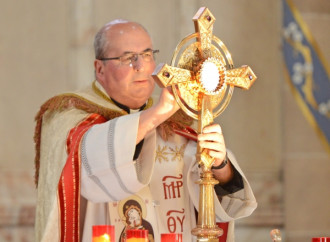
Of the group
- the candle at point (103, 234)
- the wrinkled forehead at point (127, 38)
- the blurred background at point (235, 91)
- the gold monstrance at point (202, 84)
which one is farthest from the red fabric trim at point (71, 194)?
the blurred background at point (235, 91)

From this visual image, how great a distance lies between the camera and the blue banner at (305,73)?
6.96 meters

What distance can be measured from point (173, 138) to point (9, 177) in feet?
6.79

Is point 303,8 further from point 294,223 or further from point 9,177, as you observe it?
point 9,177

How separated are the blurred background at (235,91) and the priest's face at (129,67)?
6.19ft

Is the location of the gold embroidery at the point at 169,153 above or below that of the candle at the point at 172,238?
above

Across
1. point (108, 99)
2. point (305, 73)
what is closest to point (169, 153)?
point (108, 99)

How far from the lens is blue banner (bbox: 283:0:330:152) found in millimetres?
6965

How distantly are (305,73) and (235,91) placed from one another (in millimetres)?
584

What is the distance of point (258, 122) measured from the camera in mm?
6863

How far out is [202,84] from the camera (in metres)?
3.30

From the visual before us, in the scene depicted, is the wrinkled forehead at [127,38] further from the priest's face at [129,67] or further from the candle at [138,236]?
the candle at [138,236]

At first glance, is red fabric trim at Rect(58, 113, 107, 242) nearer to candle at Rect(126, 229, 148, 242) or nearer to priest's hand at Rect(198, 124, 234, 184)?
priest's hand at Rect(198, 124, 234, 184)

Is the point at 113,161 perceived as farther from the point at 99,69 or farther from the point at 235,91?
the point at 235,91

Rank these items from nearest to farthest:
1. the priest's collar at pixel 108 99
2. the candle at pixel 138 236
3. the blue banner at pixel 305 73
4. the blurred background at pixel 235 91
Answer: the candle at pixel 138 236
the priest's collar at pixel 108 99
the blurred background at pixel 235 91
the blue banner at pixel 305 73
